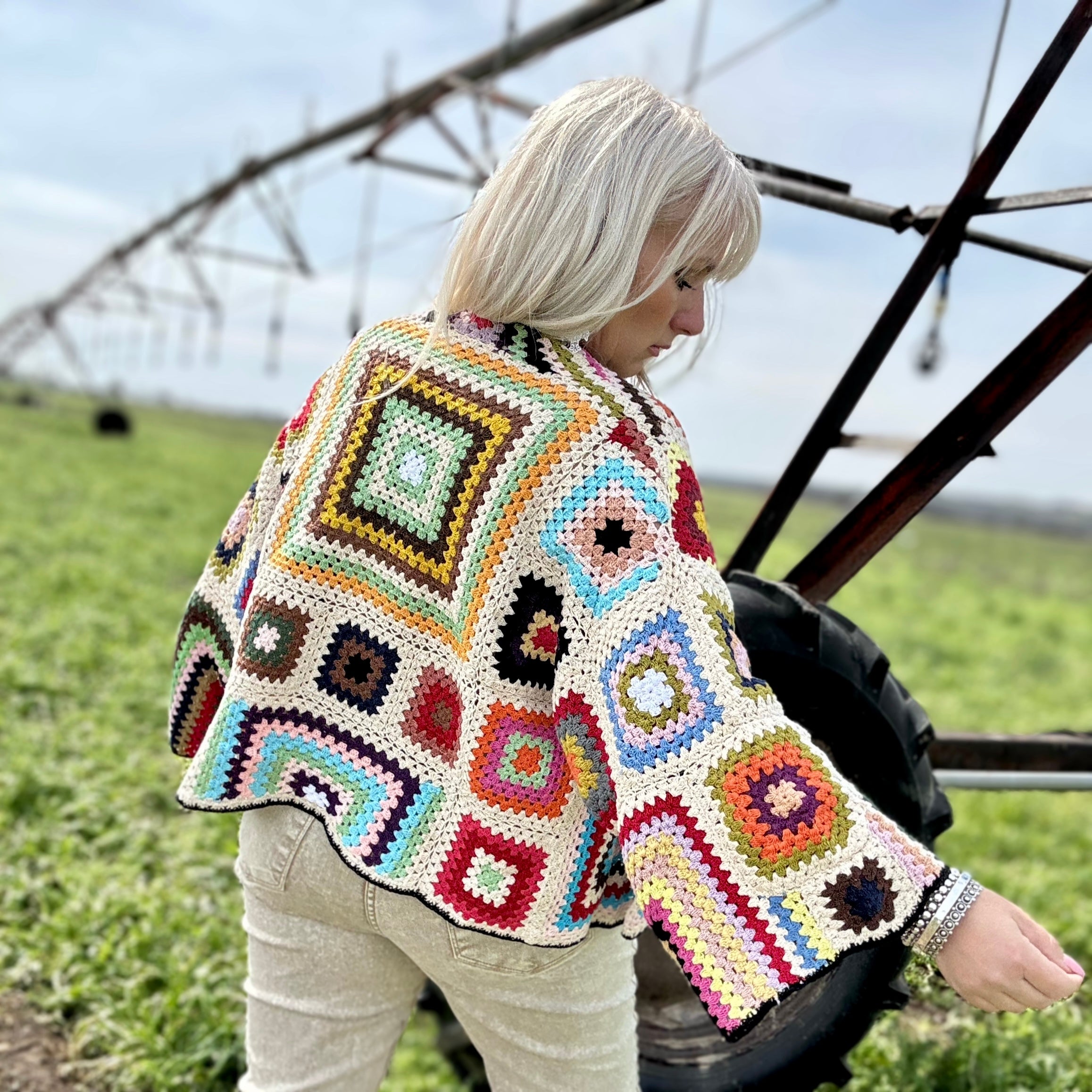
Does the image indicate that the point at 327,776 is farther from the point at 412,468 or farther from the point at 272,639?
the point at 412,468

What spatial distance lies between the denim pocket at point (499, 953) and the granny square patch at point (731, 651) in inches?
19.4

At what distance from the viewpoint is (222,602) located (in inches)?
67.9

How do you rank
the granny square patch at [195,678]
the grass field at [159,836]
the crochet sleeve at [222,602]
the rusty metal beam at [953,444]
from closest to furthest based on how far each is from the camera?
1. the crochet sleeve at [222,602]
2. the granny square patch at [195,678]
3. the rusty metal beam at [953,444]
4. the grass field at [159,836]

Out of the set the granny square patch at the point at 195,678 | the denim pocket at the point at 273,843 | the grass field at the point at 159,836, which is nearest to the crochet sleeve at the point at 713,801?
the grass field at the point at 159,836

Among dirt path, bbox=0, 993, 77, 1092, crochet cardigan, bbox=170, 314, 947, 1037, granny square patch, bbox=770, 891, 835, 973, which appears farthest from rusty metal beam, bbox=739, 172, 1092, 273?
dirt path, bbox=0, 993, 77, 1092

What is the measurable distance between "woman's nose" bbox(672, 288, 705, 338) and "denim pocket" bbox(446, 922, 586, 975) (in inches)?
32.8

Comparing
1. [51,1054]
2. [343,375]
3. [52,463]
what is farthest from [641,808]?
[52,463]

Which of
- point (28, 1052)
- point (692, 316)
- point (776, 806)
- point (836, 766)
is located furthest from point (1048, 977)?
point (28, 1052)

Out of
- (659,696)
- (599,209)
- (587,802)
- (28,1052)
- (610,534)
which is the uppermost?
(599,209)

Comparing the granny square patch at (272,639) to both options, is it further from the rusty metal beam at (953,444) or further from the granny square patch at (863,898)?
the rusty metal beam at (953,444)

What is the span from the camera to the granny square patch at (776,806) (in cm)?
118

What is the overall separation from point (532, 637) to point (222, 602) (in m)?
0.63

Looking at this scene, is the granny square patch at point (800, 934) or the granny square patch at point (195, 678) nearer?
the granny square patch at point (800, 934)

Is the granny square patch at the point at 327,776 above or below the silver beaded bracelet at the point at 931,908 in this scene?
below
